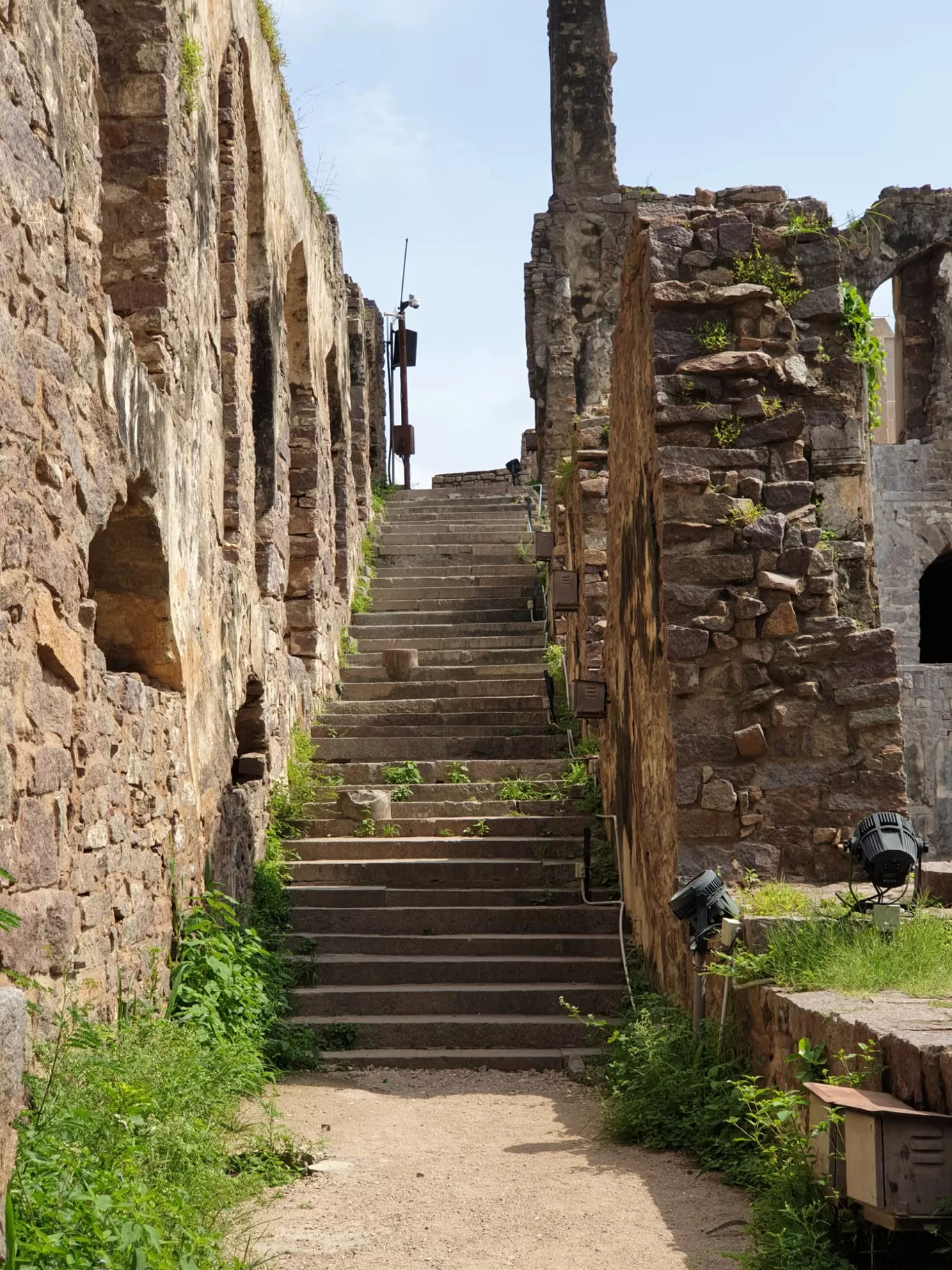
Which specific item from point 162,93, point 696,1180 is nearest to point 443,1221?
point 696,1180

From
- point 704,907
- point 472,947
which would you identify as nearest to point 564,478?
point 472,947

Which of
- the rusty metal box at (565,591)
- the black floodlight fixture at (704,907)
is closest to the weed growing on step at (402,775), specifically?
the rusty metal box at (565,591)

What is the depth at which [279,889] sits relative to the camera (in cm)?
940

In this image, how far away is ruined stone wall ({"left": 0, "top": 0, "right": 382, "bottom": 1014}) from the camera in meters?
4.93

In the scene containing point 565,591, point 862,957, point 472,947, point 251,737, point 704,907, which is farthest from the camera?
point 565,591

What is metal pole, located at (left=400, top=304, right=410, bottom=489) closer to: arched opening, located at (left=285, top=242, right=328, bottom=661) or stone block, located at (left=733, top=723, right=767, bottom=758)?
arched opening, located at (left=285, top=242, right=328, bottom=661)

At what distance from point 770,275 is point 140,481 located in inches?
130

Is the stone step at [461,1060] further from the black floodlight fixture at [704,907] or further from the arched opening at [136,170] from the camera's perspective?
the arched opening at [136,170]

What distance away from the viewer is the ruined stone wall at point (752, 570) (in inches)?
267

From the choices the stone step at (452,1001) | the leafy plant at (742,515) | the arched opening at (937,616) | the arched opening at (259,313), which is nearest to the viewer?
the leafy plant at (742,515)

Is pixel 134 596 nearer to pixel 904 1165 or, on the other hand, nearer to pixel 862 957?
pixel 862 957

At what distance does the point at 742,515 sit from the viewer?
6949 millimetres

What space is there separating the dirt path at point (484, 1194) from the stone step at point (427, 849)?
3.00 m

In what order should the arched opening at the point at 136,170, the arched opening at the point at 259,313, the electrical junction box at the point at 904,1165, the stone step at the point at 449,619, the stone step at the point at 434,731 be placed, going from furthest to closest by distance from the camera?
the stone step at the point at 449,619 → the stone step at the point at 434,731 → the arched opening at the point at 259,313 → the arched opening at the point at 136,170 → the electrical junction box at the point at 904,1165
